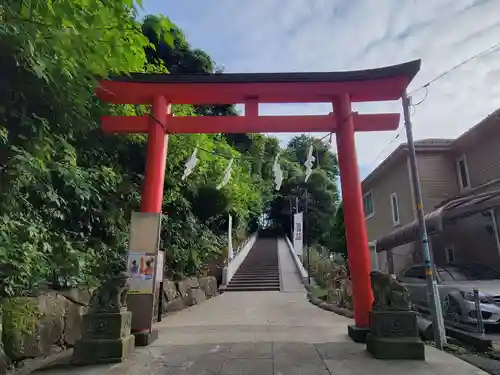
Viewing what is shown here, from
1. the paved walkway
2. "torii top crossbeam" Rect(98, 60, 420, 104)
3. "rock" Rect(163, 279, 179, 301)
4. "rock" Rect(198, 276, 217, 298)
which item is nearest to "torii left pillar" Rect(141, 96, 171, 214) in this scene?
"torii top crossbeam" Rect(98, 60, 420, 104)

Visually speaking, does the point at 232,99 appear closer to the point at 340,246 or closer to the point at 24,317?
the point at 24,317

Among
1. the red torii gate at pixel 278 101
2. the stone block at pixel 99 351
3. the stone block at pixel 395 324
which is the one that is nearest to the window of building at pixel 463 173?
the red torii gate at pixel 278 101

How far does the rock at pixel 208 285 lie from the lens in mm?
13555

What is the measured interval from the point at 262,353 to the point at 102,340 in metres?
2.19

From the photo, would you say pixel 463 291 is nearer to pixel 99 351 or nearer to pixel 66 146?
pixel 99 351

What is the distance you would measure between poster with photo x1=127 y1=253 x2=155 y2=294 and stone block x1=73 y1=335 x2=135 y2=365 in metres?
0.98

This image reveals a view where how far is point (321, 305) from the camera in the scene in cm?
1089

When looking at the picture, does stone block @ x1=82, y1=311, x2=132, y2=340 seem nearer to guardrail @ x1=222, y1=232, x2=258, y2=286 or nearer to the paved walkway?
the paved walkway

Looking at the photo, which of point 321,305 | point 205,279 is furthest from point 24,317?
point 205,279

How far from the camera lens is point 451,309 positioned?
707 centimetres

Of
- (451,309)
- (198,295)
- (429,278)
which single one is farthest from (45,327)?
(198,295)

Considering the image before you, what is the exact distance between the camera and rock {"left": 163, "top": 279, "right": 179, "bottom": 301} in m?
9.98

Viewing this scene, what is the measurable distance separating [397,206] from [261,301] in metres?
7.60

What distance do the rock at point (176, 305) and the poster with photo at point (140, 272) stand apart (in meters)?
4.70
